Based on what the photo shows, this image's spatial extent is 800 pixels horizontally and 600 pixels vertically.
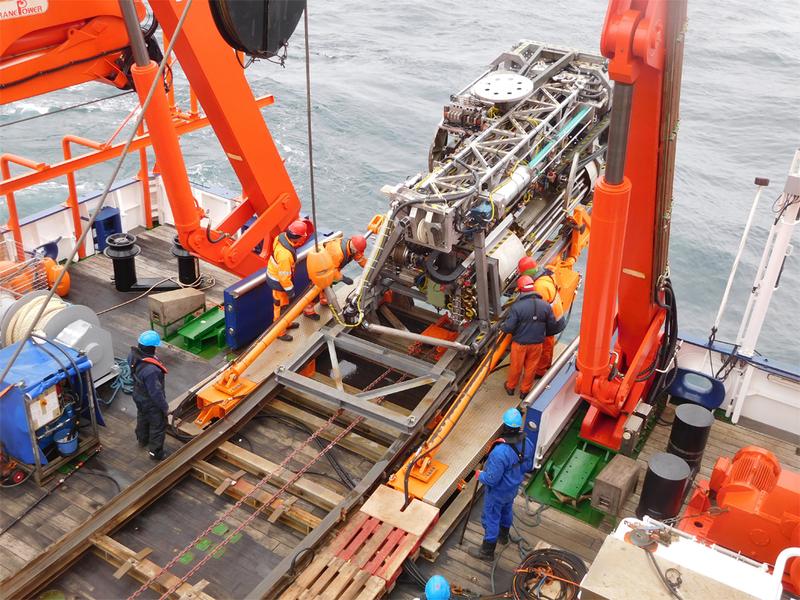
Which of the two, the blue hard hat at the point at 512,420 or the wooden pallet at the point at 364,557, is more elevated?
the blue hard hat at the point at 512,420

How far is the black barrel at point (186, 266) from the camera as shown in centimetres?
1238

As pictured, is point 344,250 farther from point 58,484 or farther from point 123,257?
point 58,484

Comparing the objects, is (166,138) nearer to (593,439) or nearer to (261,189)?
(261,189)

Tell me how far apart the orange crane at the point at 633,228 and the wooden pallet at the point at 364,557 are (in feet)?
8.15

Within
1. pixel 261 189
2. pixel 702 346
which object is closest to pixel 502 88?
pixel 261 189

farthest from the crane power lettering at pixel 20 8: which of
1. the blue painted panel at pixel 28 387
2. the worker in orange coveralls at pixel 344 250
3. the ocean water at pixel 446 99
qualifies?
the ocean water at pixel 446 99

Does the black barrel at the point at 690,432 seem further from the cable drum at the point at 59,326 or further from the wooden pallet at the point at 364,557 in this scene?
the cable drum at the point at 59,326

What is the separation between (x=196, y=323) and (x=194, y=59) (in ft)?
11.7

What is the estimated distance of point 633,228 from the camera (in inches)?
354

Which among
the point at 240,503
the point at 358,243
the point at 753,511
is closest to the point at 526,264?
the point at 358,243

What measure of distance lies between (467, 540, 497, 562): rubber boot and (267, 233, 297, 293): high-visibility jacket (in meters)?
4.07

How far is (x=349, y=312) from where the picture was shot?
1028cm

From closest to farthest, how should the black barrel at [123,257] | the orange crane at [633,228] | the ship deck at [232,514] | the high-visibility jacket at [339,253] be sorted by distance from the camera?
the orange crane at [633,228], the ship deck at [232,514], the high-visibility jacket at [339,253], the black barrel at [123,257]

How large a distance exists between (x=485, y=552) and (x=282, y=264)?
4.28m
